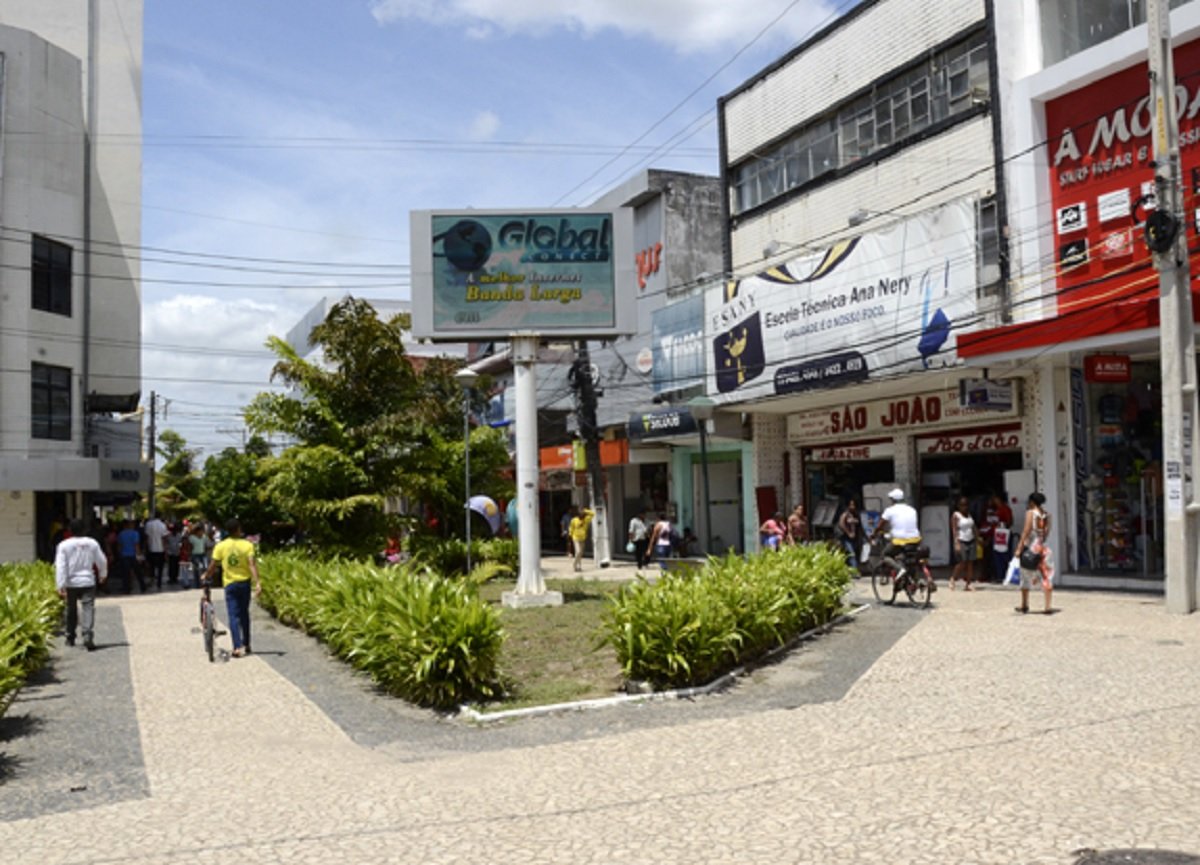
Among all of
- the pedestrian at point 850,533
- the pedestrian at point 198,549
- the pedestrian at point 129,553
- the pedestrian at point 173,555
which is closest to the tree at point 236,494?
the pedestrian at point 173,555

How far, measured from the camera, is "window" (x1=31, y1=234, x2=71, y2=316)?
29094 mm

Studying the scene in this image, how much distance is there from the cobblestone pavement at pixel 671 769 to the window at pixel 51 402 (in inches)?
763

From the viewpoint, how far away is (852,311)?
889 inches

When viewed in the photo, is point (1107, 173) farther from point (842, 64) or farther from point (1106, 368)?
point (842, 64)

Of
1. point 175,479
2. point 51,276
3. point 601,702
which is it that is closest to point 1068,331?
point 601,702

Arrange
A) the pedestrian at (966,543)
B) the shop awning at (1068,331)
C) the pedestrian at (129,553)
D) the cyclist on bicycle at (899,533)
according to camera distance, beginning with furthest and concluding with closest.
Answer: the pedestrian at (129,553) < the pedestrian at (966,543) < the cyclist on bicycle at (899,533) < the shop awning at (1068,331)

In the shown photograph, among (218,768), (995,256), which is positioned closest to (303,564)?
(218,768)

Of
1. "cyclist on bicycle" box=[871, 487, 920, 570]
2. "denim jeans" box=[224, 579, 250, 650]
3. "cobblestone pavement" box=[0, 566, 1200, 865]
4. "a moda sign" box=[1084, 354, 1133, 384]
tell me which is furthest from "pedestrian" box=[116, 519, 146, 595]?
"a moda sign" box=[1084, 354, 1133, 384]

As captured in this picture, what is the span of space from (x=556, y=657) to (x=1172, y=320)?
9081 mm

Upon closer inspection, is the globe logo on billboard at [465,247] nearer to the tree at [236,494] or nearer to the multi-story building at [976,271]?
the multi-story building at [976,271]

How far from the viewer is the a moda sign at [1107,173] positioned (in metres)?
17.2

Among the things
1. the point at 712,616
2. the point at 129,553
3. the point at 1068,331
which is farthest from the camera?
the point at 129,553

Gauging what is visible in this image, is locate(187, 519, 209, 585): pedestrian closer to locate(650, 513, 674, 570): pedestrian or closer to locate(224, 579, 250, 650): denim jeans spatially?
locate(650, 513, 674, 570): pedestrian

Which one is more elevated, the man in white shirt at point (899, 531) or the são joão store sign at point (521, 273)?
the são joão store sign at point (521, 273)
